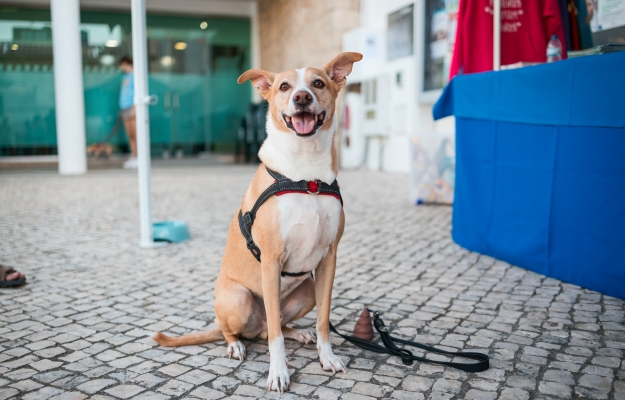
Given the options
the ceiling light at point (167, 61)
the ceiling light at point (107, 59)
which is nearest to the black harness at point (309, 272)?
the ceiling light at point (107, 59)

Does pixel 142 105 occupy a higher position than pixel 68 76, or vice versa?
pixel 68 76

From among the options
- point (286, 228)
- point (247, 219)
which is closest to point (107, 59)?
point (247, 219)

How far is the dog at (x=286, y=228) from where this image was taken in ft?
8.30

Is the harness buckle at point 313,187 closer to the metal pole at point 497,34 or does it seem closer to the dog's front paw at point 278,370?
the dog's front paw at point 278,370

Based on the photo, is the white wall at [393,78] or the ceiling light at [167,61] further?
the ceiling light at [167,61]

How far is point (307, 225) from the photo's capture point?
8.35 feet

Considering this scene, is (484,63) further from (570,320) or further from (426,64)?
(426,64)

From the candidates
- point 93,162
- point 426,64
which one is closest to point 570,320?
point 426,64

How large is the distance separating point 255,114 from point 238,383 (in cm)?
1336

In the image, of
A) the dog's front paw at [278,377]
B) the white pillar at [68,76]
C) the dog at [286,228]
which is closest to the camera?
the dog's front paw at [278,377]

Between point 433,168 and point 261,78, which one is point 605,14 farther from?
point 261,78

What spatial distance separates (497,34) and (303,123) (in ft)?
10.5

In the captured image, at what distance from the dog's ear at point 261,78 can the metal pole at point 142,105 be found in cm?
263

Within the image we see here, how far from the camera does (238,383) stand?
250cm
